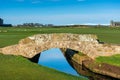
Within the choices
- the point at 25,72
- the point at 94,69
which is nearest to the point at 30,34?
the point at 94,69

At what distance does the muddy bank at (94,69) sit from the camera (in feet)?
140

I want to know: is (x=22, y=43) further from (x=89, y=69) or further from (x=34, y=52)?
(x=89, y=69)

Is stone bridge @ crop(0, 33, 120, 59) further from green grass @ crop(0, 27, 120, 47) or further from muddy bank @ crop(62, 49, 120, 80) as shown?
Answer: green grass @ crop(0, 27, 120, 47)

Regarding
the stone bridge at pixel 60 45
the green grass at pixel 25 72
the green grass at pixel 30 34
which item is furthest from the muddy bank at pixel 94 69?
the green grass at pixel 30 34

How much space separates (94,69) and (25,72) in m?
12.5

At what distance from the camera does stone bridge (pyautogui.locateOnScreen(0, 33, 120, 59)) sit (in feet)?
163

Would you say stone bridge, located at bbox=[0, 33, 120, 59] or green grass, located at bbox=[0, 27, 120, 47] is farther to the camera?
green grass, located at bbox=[0, 27, 120, 47]

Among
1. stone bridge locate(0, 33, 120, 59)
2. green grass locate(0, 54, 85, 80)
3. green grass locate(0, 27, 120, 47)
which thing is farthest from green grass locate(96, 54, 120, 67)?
green grass locate(0, 27, 120, 47)

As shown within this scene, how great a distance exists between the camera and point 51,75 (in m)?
36.6

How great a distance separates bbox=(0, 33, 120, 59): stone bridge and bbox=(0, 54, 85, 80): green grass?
6.56 m

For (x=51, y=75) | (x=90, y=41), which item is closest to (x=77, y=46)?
(x=90, y=41)

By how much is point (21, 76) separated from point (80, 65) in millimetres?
20570

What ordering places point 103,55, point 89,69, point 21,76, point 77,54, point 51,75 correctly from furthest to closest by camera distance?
point 77,54 → point 103,55 → point 89,69 → point 51,75 → point 21,76

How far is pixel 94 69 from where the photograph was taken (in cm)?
4650
